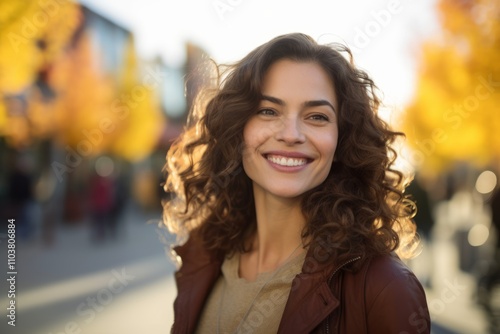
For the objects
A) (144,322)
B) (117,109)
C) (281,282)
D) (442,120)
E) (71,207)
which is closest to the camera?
(281,282)

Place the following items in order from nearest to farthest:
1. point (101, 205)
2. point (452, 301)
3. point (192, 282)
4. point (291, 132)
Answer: point (291, 132) < point (192, 282) < point (452, 301) < point (101, 205)

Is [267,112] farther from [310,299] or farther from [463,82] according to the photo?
[463,82]

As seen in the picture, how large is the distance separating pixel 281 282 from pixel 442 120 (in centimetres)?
1391

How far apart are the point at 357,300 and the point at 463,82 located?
1232 cm

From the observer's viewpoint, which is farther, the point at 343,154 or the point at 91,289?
the point at 91,289

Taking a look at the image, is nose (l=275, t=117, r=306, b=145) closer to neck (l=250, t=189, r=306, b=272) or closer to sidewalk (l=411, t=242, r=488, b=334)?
neck (l=250, t=189, r=306, b=272)

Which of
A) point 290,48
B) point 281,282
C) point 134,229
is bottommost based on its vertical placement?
point 134,229

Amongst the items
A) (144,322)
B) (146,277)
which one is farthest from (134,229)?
(144,322)

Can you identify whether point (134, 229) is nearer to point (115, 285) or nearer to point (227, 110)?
point (115, 285)

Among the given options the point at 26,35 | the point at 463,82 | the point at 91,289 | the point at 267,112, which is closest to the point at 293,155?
the point at 267,112

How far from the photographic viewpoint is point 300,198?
2803mm

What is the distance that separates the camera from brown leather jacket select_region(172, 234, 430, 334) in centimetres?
210

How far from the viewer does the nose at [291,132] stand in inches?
100

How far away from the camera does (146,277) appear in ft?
32.0
